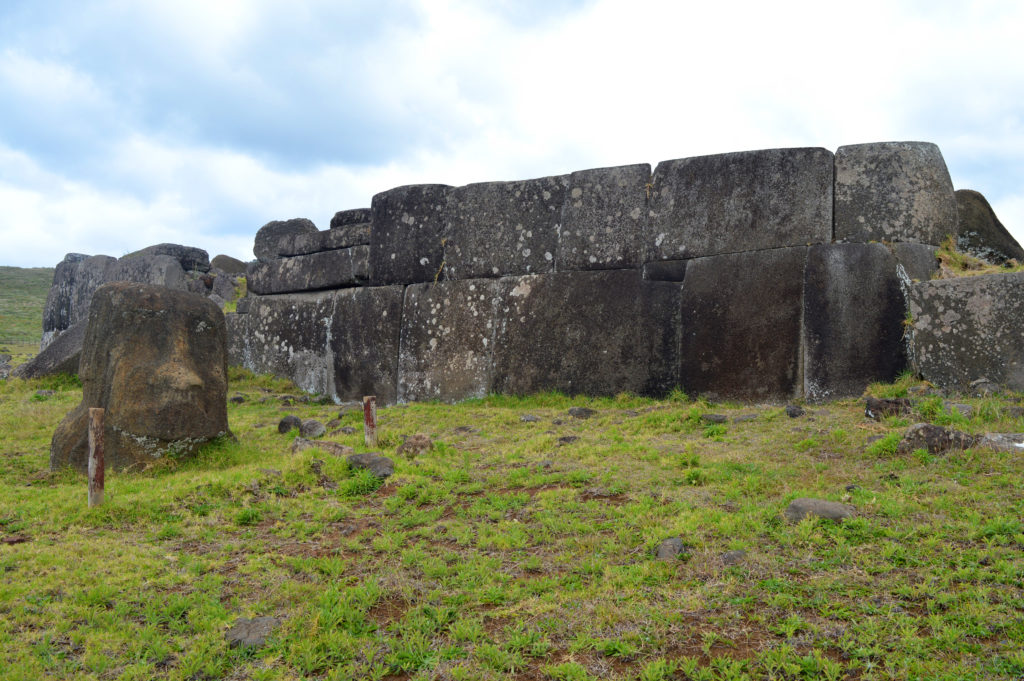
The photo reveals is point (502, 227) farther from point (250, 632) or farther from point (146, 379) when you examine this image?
point (250, 632)

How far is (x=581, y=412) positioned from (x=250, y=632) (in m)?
4.98

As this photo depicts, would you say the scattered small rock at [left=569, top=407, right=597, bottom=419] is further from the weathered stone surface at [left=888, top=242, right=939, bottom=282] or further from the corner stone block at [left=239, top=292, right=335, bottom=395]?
the corner stone block at [left=239, top=292, right=335, bottom=395]

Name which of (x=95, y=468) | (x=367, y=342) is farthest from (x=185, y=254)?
(x=95, y=468)

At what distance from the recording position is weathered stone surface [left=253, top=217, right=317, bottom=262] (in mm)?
13406

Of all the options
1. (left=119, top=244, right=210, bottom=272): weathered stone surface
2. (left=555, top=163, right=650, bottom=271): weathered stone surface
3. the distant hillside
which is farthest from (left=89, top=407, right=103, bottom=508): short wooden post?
the distant hillside

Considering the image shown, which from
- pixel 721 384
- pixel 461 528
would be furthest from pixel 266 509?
pixel 721 384

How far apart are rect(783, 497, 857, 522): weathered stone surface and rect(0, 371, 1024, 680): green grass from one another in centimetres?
9

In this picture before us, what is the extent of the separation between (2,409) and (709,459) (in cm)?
880

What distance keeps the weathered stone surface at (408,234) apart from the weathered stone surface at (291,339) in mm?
1179

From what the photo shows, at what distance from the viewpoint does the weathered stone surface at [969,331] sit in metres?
6.46

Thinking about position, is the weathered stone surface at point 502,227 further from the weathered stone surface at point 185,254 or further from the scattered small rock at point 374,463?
the weathered stone surface at point 185,254

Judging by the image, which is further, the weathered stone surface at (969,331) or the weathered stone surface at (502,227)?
the weathered stone surface at (502,227)

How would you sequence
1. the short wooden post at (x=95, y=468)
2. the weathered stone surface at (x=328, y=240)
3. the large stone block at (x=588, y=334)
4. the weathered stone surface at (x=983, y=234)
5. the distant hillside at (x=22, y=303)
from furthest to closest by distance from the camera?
the distant hillside at (x=22, y=303) < the weathered stone surface at (x=328, y=240) < the large stone block at (x=588, y=334) < the weathered stone surface at (x=983, y=234) < the short wooden post at (x=95, y=468)

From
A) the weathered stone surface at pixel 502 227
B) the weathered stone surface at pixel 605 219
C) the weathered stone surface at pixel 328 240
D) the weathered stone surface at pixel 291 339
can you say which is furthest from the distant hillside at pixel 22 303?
the weathered stone surface at pixel 605 219
